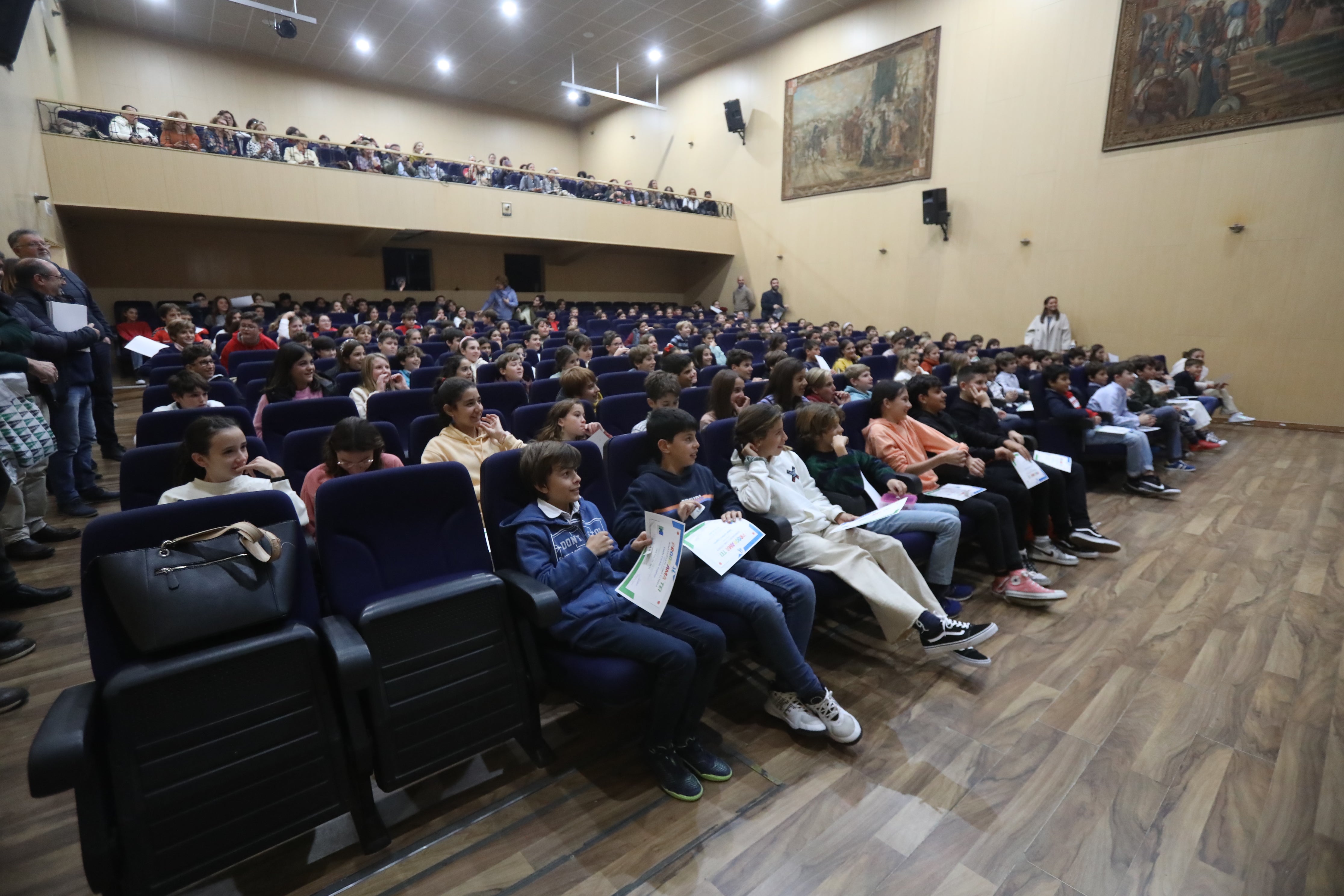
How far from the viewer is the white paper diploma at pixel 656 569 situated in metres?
1.75

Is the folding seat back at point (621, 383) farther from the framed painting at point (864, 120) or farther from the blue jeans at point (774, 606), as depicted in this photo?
the framed painting at point (864, 120)

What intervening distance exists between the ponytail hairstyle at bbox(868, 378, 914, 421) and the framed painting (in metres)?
8.66

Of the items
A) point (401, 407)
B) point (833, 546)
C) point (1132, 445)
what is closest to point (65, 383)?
point (401, 407)

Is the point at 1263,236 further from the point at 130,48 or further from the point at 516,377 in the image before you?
the point at 130,48

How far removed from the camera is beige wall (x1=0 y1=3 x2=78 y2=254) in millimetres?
5035

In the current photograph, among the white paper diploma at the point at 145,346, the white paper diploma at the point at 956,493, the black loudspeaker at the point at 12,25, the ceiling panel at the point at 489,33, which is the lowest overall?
the white paper diploma at the point at 956,493

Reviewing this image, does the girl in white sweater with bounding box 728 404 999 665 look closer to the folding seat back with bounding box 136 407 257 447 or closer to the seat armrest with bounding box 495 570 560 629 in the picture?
the seat armrest with bounding box 495 570 560 629

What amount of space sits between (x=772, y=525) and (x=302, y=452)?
6.44ft

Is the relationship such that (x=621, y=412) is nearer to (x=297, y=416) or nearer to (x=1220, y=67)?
(x=297, y=416)

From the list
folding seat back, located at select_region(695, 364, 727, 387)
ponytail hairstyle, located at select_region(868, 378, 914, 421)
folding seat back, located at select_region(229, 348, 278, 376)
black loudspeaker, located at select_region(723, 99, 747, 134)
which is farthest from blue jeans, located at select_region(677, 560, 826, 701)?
black loudspeaker, located at select_region(723, 99, 747, 134)

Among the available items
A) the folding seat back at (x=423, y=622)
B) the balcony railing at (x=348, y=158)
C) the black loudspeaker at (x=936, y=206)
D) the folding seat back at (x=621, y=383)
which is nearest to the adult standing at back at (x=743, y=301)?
the balcony railing at (x=348, y=158)

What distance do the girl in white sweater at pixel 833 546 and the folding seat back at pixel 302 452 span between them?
1501 millimetres

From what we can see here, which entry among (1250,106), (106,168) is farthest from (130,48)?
(1250,106)

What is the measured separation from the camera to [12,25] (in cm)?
450
